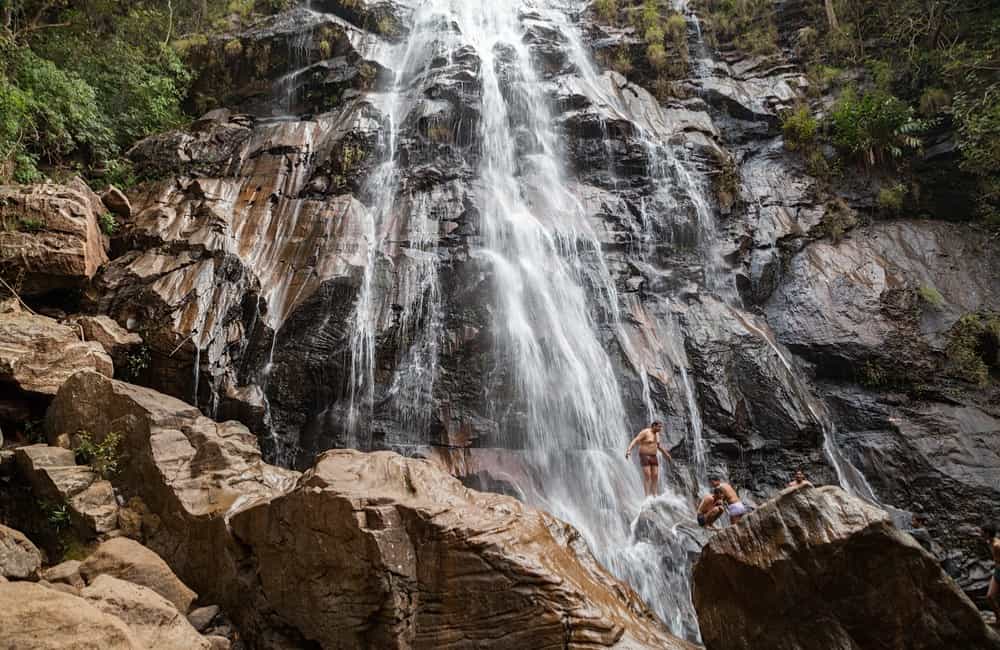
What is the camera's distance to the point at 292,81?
611 inches

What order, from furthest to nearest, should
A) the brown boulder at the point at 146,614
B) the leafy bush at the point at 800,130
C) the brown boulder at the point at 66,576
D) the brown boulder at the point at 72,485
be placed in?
1. the leafy bush at the point at 800,130
2. the brown boulder at the point at 72,485
3. the brown boulder at the point at 66,576
4. the brown boulder at the point at 146,614

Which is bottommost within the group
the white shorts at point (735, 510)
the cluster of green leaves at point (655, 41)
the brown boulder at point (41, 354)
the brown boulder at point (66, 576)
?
the brown boulder at point (66, 576)

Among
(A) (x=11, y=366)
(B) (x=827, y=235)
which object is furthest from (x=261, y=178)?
(B) (x=827, y=235)

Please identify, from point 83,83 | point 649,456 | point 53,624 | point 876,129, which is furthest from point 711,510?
point 83,83

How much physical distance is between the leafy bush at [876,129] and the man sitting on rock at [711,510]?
1066 cm

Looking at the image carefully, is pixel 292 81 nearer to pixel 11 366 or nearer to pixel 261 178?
pixel 261 178

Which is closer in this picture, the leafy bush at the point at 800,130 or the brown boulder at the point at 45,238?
the brown boulder at the point at 45,238

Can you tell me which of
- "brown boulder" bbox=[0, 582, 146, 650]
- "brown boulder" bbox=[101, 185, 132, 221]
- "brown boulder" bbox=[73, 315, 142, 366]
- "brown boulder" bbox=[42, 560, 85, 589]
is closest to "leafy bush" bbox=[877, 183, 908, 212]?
"brown boulder" bbox=[0, 582, 146, 650]

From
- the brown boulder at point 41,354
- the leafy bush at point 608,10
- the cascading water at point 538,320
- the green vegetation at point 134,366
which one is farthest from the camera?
the leafy bush at point 608,10

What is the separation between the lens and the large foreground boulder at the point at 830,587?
4.36m

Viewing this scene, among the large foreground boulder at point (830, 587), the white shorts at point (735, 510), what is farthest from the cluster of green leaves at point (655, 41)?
the large foreground boulder at point (830, 587)

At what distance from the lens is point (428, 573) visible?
4.96 metres

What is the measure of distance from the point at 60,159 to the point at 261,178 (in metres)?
4.19

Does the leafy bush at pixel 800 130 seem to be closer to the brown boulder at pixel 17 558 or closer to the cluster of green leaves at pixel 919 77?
the cluster of green leaves at pixel 919 77
